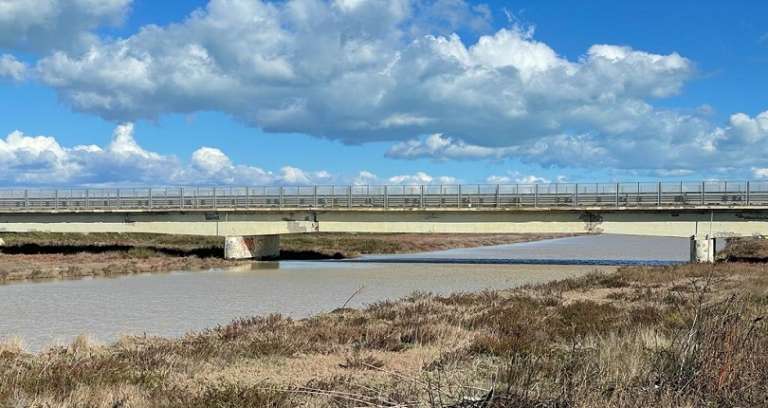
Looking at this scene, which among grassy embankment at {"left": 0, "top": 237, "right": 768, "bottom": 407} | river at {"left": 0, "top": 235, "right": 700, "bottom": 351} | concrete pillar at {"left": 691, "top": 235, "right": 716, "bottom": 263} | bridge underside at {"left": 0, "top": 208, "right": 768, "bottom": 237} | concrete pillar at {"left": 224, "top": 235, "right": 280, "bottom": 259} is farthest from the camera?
concrete pillar at {"left": 224, "top": 235, "right": 280, "bottom": 259}

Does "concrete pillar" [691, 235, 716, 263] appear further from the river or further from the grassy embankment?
the grassy embankment

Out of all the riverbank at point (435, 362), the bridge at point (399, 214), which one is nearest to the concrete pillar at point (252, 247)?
the bridge at point (399, 214)

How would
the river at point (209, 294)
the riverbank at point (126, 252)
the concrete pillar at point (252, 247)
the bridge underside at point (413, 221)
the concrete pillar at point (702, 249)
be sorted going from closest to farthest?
1. the river at point (209, 294)
2. the riverbank at point (126, 252)
3. the concrete pillar at point (702, 249)
4. the bridge underside at point (413, 221)
5. the concrete pillar at point (252, 247)

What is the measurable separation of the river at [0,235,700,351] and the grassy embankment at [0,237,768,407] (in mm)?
1849

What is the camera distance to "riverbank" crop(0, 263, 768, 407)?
279 inches

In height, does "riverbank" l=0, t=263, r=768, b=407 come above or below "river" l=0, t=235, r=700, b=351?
above

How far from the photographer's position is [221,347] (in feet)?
42.2

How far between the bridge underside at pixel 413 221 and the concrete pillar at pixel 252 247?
756 millimetres

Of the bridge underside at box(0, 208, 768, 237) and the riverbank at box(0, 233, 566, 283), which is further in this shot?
the bridge underside at box(0, 208, 768, 237)

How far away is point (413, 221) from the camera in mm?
51500

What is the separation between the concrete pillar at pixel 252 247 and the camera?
53.4 meters

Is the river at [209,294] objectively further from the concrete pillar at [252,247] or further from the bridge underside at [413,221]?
the concrete pillar at [252,247]

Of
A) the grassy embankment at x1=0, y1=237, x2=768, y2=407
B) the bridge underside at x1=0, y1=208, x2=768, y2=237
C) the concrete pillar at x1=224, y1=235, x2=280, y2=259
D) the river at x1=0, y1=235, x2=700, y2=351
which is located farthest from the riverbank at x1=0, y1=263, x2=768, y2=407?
the concrete pillar at x1=224, y1=235, x2=280, y2=259

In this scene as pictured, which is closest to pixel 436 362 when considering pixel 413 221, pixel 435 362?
pixel 435 362
